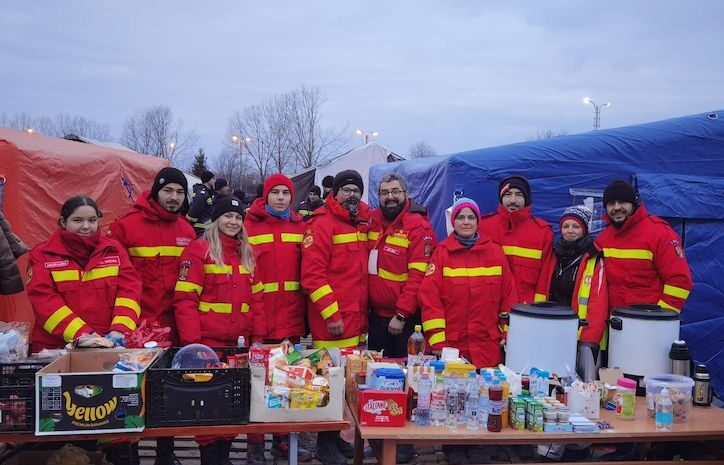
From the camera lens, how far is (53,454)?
333 centimetres

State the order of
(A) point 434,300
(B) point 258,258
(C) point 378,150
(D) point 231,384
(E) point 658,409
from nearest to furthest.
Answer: (D) point 231,384
(E) point 658,409
(A) point 434,300
(B) point 258,258
(C) point 378,150

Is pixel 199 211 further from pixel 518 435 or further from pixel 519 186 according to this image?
pixel 518 435

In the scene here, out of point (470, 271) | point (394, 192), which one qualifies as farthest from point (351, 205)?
point (470, 271)

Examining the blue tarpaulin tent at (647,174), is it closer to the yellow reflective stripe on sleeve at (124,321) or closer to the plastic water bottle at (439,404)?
the plastic water bottle at (439,404)

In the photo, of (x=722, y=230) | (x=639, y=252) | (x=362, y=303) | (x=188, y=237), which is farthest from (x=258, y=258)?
(x=722, y=230)

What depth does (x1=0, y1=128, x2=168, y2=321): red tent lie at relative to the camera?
659 cm

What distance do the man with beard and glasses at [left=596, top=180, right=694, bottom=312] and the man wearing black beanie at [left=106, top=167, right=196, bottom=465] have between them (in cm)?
310

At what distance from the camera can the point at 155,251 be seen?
4.29 metres

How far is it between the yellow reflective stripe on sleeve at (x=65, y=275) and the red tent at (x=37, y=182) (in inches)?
131

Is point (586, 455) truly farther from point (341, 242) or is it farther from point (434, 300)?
point (341, 242)

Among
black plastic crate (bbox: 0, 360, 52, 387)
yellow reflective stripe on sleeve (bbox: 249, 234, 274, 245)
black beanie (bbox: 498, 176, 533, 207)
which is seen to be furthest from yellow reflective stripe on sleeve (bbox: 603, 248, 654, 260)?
black plastic crate (bbox: 0, 360, 52, 387)

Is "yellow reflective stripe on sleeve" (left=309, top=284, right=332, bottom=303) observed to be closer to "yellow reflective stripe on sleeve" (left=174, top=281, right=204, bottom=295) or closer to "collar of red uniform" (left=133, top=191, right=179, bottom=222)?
"yellow reflective stripe on sleeve" (left=174, top=281, right=204, bottom=295)

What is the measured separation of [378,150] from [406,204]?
41.0 ft

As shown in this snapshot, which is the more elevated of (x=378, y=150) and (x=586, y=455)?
(x=378, y=150)
